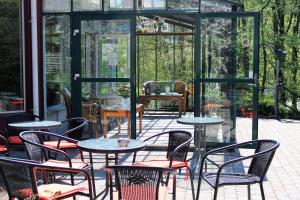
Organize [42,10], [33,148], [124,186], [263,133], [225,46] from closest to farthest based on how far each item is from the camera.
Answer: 1. [124,186]
2. [33,148]
3. [225,46]
4. [42,10]
5. [263,133]

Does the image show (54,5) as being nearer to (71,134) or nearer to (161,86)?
(71,134)

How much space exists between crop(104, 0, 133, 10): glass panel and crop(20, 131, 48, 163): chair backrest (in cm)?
355

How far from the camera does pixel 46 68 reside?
8.21 m

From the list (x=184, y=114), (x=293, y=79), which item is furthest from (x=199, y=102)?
(x=293, y=79)

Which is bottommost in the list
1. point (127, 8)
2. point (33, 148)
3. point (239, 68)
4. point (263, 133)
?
point (263, 133)

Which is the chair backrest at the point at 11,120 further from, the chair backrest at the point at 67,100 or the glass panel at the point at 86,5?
the glass panel at the point at 86,5

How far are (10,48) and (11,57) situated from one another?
14 centimetres

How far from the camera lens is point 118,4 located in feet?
26.0

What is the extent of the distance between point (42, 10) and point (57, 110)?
172 cm

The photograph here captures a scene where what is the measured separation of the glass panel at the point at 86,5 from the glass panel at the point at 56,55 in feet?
0.93

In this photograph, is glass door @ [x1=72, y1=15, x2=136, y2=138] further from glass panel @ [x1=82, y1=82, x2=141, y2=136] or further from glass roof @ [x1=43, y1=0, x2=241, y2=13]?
glass roof @ [x1=43, y1=0, x2=241, y2=13]

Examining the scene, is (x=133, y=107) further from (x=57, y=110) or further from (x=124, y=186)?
(x=124, y=186)

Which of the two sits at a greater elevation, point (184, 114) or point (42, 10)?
point (42, 10)

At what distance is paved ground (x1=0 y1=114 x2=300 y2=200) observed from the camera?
5113mm
